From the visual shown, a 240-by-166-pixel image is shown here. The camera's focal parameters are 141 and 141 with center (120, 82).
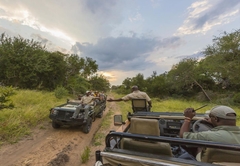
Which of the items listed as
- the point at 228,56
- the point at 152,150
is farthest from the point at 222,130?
the point at 228,56

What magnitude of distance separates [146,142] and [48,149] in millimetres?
3569

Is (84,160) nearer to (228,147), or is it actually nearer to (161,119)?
(161,119)

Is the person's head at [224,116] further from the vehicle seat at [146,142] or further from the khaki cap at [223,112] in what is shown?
the vehicle seat at [146,142]

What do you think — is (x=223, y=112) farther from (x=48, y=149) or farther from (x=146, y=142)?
(x=48, y=149)

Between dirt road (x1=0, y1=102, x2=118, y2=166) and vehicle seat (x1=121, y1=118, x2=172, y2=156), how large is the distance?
2.29 meters

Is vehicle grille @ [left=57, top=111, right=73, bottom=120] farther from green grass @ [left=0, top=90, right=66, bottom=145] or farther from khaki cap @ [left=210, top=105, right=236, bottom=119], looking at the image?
khaki cap @ [left=210, top=105, right=236, bottom=119]

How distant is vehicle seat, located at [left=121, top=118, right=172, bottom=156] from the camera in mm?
1531

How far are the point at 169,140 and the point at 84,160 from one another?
2.88m

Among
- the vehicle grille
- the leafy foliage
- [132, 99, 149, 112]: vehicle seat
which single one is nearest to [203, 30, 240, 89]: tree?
[132, 99, 149, 112]: vehicle seat

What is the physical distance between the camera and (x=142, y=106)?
4.67 m

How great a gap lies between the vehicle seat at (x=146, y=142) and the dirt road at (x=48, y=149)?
2.29m

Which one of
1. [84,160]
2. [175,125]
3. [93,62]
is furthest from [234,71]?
[93,62]

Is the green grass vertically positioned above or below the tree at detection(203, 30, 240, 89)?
below

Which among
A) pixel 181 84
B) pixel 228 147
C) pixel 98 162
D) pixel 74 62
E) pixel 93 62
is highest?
pixel 93 62
